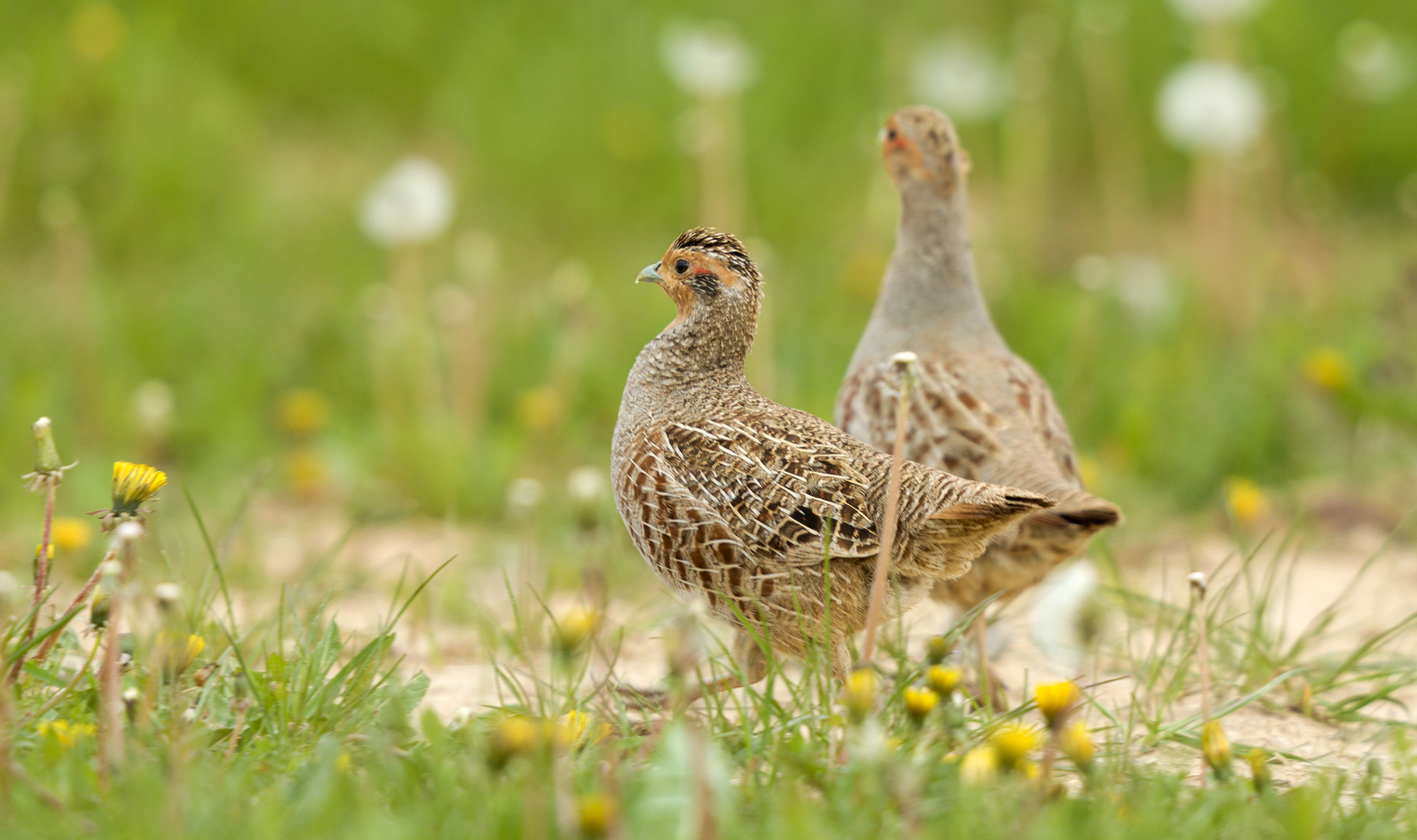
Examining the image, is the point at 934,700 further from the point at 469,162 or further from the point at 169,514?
the point at 469,162

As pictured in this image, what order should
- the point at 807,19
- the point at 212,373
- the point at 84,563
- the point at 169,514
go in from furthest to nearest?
the point at 807,19
the point at 212,373
the point at 169,514
the point at 84,563

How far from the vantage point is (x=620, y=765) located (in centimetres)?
264

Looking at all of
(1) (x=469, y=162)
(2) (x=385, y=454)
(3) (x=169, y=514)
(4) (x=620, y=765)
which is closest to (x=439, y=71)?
(1) (x=469, y=162)

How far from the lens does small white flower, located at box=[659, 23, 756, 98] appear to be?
6.13 meters

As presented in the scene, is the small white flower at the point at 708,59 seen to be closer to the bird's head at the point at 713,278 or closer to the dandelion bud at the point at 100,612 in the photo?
the bird's head at the point at 713,278

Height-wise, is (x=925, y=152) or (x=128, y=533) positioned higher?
(x=925, y=152)

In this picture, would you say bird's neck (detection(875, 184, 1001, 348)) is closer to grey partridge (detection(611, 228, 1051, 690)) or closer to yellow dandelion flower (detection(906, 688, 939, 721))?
grey partridge (detection(611, 228, 1051, 690))

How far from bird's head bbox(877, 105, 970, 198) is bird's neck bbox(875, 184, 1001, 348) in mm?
26

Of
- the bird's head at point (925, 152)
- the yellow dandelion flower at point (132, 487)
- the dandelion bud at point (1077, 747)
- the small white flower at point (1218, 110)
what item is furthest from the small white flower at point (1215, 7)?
the yellow dandelion flower at point (132, 487)

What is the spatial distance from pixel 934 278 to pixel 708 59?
2.17m

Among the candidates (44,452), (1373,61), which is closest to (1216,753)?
(44,452)

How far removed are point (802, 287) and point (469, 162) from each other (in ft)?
7.97

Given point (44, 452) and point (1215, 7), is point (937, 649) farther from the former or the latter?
point (1215, 7)

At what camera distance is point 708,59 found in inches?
238
